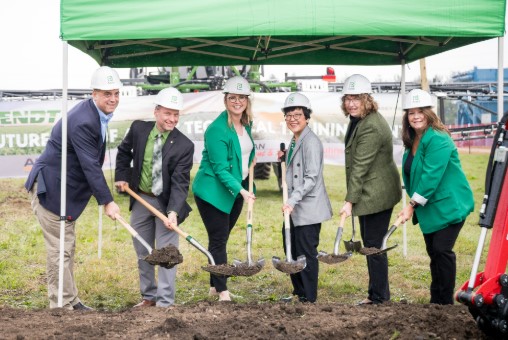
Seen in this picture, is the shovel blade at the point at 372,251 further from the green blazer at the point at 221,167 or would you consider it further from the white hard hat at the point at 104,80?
the white hard hat at the point at 104,80

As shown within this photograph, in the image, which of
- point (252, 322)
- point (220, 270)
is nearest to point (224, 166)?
point (220, 270)

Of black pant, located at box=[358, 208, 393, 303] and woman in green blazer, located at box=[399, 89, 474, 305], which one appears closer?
woman in green blazer, located at box=[399, 89, 474, 305]

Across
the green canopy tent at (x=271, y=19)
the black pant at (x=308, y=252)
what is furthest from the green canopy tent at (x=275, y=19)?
the black pant at (x=308, y=252)

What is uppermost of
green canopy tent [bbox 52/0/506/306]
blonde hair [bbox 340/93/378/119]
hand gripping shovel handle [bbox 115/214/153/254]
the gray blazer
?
green canopy tent [bbox 52/0/506/306]

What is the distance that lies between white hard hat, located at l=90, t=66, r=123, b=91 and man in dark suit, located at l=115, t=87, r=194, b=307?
1.20 feet

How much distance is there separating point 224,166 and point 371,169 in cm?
116

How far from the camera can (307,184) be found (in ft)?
19.6

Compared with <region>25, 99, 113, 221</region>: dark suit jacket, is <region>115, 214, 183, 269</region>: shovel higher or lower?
lower

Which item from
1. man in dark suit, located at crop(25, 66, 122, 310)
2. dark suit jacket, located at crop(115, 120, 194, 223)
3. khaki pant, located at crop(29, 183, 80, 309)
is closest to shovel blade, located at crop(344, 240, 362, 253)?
dark suit jacket, located at crop(115, 120, 194, 223)

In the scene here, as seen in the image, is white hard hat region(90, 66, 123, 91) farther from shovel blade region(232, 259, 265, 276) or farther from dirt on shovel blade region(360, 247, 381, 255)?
dirt on shovel blade region(360, 247, 381, 255)

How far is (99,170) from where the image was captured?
5.80m

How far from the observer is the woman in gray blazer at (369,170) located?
598cm

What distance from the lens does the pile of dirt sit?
4.69m

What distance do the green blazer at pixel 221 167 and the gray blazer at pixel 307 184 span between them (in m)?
0.46
